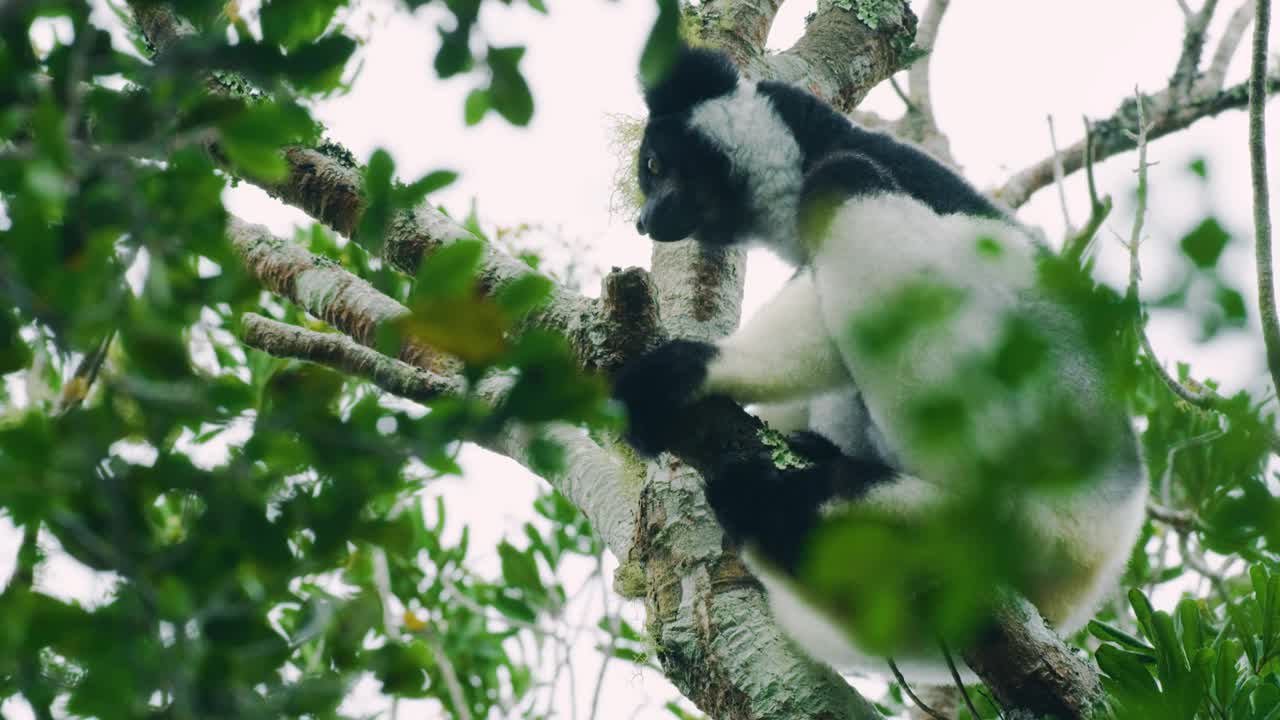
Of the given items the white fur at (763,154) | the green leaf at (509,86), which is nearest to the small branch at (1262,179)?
the white fur at (763,154)

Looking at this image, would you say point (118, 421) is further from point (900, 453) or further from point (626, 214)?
point (626, 214)

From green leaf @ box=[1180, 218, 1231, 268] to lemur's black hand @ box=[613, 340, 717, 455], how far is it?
166cm

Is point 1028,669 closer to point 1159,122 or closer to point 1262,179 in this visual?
point 1262,179

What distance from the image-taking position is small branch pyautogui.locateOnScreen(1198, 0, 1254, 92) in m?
6.90

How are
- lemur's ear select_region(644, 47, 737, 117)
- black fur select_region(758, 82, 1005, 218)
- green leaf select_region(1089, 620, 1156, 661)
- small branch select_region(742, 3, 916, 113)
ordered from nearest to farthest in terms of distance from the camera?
green leaf select_region(1089, 620, 1156, 661) → black fur select_region(758, 82, 1005, 218) → lemur's ear select_region(644, 47, 737, 117) → small branch select_region(742, 3, 916, 113)

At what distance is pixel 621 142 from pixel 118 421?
373cm

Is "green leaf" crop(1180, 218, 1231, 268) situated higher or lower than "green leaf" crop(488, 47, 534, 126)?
lower

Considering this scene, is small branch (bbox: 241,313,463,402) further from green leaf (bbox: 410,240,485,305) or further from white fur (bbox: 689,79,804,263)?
green leaf (bbox: 410,240,485,305)

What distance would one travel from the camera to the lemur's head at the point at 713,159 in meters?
3.93

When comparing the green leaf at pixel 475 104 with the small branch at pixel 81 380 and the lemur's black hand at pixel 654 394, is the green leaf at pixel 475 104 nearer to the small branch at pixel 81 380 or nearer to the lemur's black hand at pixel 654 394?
the small branch at pixel 81 380

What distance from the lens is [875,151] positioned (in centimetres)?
367

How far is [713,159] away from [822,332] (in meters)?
1.14

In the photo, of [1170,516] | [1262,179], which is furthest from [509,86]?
[1170,516]

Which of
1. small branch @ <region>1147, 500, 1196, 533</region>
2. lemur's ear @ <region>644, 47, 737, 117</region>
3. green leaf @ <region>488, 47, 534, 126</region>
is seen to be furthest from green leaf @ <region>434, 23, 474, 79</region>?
small branch @ <region>1147, 500, 1196, 533</region>
